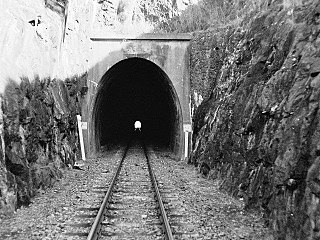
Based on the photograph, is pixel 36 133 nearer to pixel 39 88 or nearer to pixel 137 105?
pixel 39 88

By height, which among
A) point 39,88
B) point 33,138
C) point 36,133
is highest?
point 39,88

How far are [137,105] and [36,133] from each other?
922 inches

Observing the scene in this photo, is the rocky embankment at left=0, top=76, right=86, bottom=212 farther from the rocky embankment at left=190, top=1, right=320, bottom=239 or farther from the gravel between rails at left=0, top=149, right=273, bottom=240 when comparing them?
the rocky embankment at left=190, top=1, right=320, bottom=239

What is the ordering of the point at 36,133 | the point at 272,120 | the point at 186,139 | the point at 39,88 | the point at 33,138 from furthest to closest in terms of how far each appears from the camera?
1. the point at 186,139
2. the point at 39,88
3. the point at 36,133
4. the point at 33,138
5. the point at 272,120

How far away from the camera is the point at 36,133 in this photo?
10.0 metres

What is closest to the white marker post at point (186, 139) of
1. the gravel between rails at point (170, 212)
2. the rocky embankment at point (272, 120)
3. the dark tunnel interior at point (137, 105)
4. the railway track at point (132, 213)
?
the dark tunnel interior at point (137, 105)

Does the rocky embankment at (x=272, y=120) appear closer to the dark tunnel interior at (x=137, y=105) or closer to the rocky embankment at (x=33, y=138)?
the rocky embankment at (x=33, y=138)

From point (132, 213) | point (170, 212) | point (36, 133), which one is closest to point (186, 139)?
point (36, 133)

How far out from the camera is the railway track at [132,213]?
21.7 feet

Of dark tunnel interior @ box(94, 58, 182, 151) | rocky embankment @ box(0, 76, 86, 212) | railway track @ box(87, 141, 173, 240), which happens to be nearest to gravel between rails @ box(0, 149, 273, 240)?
railway track @ box(87, 141, 173, 240)

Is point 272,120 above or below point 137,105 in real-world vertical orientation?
below

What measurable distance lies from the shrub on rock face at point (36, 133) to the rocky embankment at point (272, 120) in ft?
14.5

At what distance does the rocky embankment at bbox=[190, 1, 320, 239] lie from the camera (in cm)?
577

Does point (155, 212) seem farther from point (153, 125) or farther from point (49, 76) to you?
point (153, 125)
